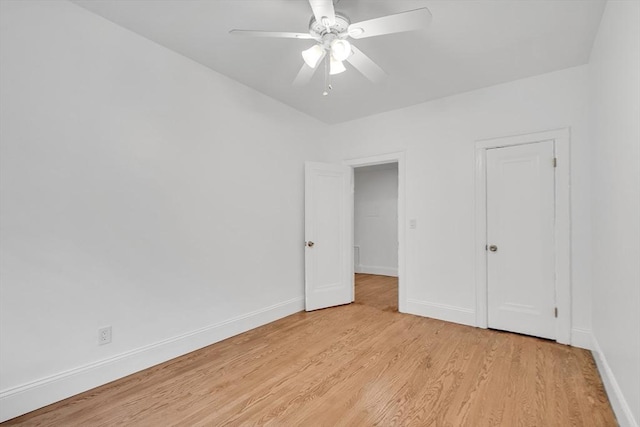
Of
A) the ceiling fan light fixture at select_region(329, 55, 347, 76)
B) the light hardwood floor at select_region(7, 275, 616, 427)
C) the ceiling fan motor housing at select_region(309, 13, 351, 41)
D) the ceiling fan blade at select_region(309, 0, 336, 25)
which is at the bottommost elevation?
the light hardwood floor at select_region(7, 275, 616, 427)

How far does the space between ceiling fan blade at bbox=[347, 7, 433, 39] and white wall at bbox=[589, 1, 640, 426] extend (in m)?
1.00

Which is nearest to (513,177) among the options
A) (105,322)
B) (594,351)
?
(594,351)

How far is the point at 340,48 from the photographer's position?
1962 mm

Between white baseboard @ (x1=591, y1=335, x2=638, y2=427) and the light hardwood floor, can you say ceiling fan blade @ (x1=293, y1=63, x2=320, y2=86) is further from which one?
white baseboard @ (x1=591, y1=335, x2=638, y2=427)

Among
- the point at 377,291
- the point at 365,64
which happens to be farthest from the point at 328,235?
the point at 365,64

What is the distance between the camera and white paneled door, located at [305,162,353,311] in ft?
12.9

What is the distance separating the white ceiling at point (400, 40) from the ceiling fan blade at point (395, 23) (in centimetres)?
38

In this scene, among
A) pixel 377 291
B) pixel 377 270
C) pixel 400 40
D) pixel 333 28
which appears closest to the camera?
pixel 333 28

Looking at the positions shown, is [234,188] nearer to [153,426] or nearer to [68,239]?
[68,239]

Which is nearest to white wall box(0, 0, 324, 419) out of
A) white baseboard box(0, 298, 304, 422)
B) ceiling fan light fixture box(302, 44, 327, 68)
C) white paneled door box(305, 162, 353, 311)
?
white baseboard box(0, 298, 304, 422)

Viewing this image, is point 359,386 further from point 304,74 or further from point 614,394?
point 304,74

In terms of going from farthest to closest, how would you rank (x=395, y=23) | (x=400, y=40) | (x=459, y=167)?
(x=459, y=167)
(x=400, y=40)
(x=395, y=23)

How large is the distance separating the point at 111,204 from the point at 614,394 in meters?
3.68

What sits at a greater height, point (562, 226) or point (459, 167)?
point (459, 167)
